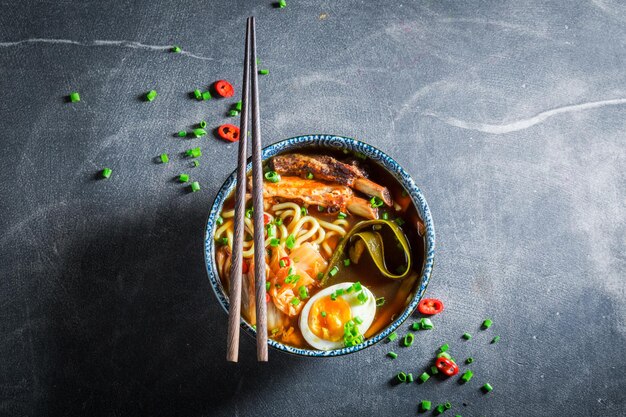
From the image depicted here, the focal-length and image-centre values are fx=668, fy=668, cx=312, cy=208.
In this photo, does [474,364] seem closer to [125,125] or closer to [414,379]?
[414,379]

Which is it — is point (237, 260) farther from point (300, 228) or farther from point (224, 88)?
point (224, 88)

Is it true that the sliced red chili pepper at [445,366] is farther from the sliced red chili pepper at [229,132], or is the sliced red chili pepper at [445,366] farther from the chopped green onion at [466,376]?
the sliced red chili pepper at [229,132]

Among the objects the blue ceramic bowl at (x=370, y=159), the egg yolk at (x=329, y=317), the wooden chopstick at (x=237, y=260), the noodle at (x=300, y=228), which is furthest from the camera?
the noodle at (x=300, y=228)

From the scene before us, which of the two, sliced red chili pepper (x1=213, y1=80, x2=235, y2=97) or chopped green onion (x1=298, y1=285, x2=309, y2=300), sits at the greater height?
sliced red chili pepper (x1=213, y1=80, x2=235, y2=97)

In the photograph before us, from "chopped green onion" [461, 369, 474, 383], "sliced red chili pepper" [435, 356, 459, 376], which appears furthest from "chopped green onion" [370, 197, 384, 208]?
"chopped green onion" [461, 369, 474, 383]

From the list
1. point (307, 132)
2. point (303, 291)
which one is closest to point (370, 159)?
point (307, 132)

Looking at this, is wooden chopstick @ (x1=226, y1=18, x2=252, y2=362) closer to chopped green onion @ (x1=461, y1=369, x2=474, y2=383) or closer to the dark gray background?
the dark gray background

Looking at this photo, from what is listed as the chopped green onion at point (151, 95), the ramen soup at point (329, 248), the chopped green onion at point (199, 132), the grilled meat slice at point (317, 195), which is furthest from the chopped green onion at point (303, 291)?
the chopped green onion at point (151, 95)
